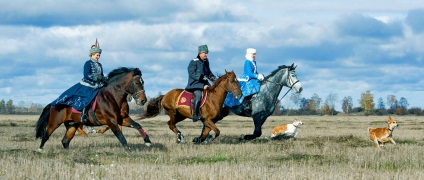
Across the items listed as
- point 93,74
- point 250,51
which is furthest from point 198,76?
point 93,74

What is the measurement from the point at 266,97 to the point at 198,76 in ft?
7.53

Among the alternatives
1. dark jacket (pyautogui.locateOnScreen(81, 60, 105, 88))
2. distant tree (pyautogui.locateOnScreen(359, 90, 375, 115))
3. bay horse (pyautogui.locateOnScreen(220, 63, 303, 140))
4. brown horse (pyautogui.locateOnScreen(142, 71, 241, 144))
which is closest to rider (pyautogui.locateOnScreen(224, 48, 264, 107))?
bay horse (pyautogui.locateOnScreen(220, 63, 303, 140))

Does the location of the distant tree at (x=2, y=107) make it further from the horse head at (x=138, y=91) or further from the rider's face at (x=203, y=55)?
the horse head at (x=138, y=91)

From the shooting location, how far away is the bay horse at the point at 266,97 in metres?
18.4

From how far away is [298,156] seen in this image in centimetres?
1373

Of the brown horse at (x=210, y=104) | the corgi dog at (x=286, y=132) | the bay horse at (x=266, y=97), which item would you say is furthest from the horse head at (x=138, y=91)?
the corgi dog at (x=286, y=132)

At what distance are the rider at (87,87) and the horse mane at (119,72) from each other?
0.62ft

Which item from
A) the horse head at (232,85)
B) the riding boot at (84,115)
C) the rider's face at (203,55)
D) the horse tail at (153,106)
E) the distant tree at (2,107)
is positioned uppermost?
the distant tree at (2,107)

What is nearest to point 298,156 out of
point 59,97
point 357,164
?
point 357,164

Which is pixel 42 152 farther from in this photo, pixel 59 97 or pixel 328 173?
pixel 328 173

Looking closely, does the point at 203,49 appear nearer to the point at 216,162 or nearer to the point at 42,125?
the point at 42,125

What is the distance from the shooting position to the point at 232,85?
55.0 feet

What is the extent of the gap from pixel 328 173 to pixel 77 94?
7.15m

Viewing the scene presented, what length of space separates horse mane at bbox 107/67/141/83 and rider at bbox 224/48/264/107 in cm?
407
